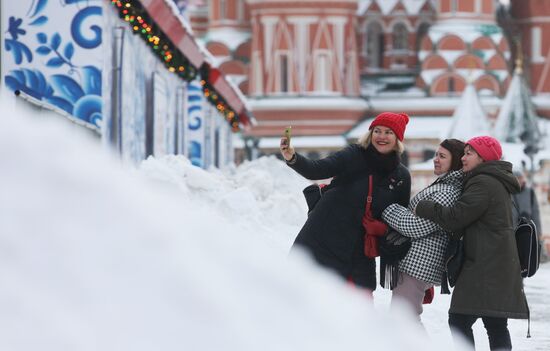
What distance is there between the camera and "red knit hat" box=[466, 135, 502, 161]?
18.7 ft

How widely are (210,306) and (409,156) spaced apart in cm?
5822

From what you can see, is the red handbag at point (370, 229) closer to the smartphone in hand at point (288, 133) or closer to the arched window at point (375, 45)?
the smartphone in hand at point (288, 133)

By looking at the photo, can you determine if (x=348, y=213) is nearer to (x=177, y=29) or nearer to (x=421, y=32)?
(x=177, y=29)

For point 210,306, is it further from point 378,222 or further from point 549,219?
point 549,219

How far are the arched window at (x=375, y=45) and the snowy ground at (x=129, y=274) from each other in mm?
64994

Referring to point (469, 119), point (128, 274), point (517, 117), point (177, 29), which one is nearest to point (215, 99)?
point (177, 29)

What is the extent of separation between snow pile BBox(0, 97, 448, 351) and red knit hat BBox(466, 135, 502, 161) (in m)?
3.75

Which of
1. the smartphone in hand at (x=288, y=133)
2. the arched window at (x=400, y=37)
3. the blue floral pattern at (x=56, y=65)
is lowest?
the smartphone in hand at (x=288, y=133)

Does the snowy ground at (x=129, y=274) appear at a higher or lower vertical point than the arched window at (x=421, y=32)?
lower

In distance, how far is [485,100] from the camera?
62.5 metres

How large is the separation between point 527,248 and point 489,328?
362mm

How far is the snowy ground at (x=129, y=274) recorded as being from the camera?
1668mm

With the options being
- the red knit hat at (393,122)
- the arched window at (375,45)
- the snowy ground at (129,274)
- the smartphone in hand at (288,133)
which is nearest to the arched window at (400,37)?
the arched window at (375,45)

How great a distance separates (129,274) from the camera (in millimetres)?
1742
